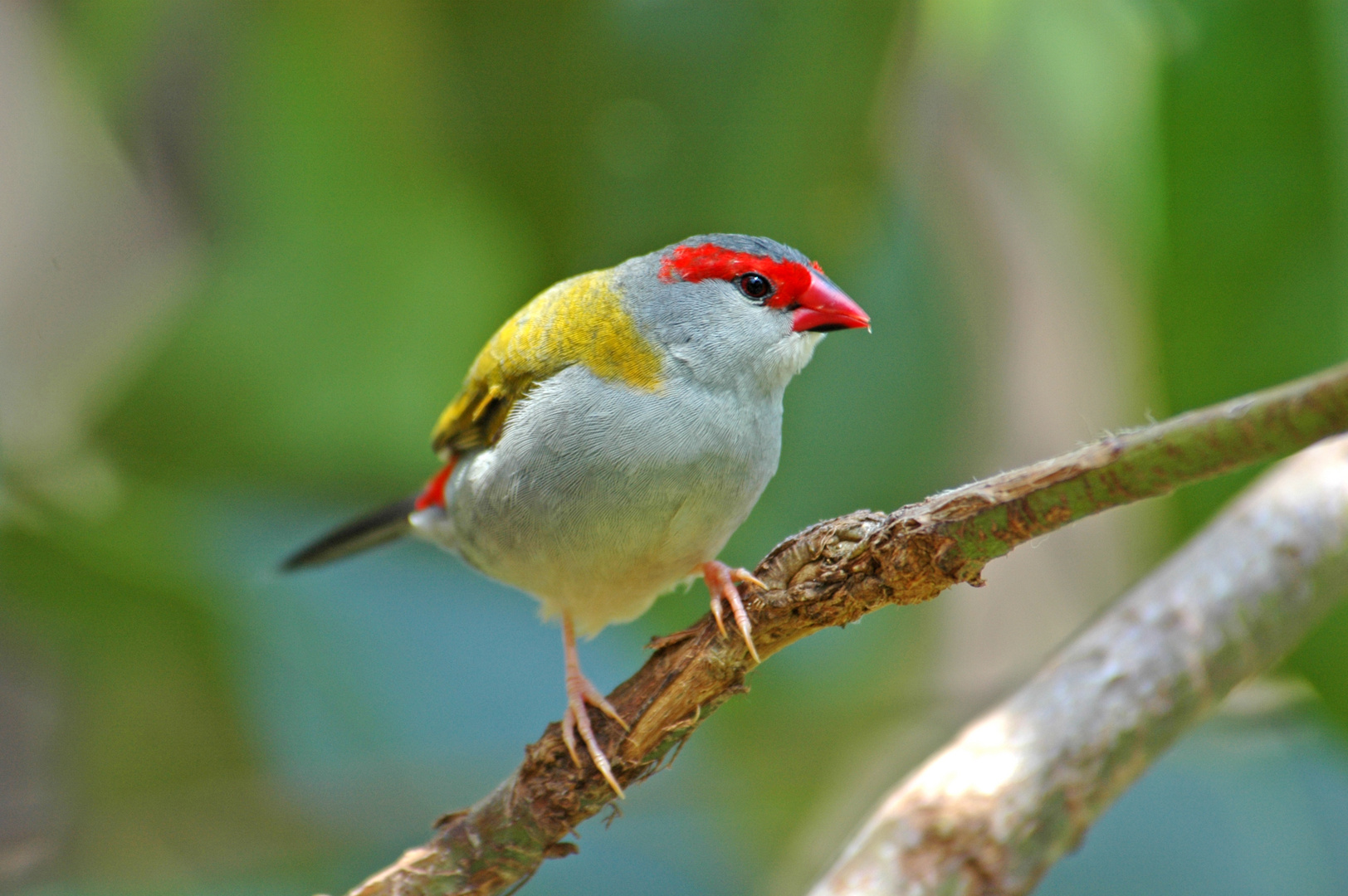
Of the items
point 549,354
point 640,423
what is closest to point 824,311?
point 640,423

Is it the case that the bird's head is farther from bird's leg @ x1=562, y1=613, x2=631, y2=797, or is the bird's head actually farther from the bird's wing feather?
bird's leg @ x1=562, y1=613, x2=631, y2=797

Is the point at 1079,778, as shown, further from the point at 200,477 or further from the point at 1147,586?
the point at 200,477

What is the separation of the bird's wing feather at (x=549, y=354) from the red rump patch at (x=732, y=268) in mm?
131

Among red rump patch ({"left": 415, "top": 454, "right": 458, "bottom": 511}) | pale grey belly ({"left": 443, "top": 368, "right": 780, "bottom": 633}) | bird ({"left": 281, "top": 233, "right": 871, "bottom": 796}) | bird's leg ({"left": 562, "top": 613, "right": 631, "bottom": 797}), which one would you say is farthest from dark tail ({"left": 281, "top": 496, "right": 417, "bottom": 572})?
bird's leg ({"left": 562, "top": 613, "right": 631, "bottom": 797})

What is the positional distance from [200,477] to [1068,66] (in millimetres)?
2924

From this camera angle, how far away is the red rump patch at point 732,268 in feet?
6.42

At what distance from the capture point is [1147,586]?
2.54 metres

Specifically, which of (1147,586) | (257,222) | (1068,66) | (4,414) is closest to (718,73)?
(1068,66)

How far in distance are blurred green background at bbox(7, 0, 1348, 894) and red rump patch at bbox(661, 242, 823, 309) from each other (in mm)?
1124

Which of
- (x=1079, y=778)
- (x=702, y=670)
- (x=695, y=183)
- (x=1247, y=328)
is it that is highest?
(x=695, y=183)

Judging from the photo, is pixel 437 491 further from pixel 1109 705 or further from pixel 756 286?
pixel 1109 705

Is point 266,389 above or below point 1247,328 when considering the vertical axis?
below

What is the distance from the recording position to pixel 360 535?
8.88ft

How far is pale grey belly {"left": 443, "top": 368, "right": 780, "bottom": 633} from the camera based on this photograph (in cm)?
186
